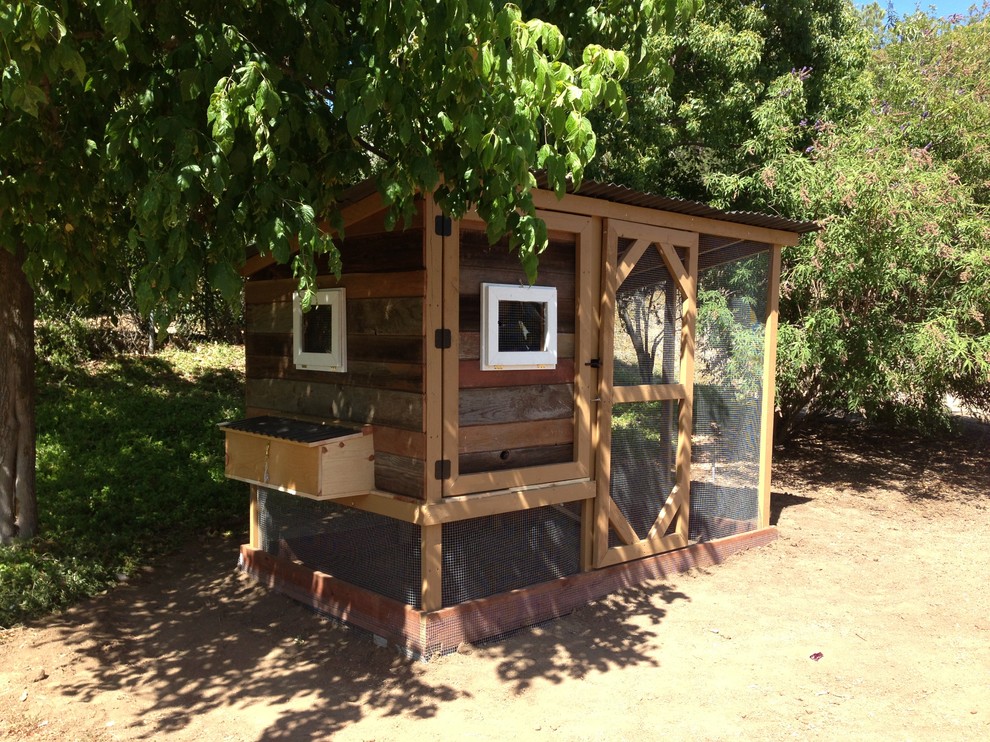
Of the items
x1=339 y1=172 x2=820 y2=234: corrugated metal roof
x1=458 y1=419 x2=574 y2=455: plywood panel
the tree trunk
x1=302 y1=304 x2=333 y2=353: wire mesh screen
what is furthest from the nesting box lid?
the tree trunk

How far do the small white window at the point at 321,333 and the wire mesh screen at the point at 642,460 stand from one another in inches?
69.0

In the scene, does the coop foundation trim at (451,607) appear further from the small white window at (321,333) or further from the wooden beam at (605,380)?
the small white window at (321,333)

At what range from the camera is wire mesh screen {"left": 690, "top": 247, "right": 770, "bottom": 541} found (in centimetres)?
568

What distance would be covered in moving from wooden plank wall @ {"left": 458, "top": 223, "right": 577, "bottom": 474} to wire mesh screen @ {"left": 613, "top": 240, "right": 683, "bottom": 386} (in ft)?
1.50

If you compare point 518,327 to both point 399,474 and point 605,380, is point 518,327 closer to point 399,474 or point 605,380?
point 605,380

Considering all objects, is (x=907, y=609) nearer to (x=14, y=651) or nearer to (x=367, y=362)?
(x=367, y=362)

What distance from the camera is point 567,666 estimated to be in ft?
13.6

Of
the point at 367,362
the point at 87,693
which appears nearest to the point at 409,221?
the point at 367,362

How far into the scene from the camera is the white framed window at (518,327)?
4266 millimetres

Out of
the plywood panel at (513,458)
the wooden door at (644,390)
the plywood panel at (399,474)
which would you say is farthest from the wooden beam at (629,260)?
the plywood panel at (399,474)

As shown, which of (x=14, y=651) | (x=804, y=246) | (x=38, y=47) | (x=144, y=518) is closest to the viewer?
(x=38, y=47)

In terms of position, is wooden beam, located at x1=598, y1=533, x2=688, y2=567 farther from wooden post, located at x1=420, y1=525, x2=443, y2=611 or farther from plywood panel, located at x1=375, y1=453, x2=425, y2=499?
plywood panel, located at x1=375, y1=453, x2=425, y2=499

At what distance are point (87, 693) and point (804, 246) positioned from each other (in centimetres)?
666

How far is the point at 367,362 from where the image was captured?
175 inches
